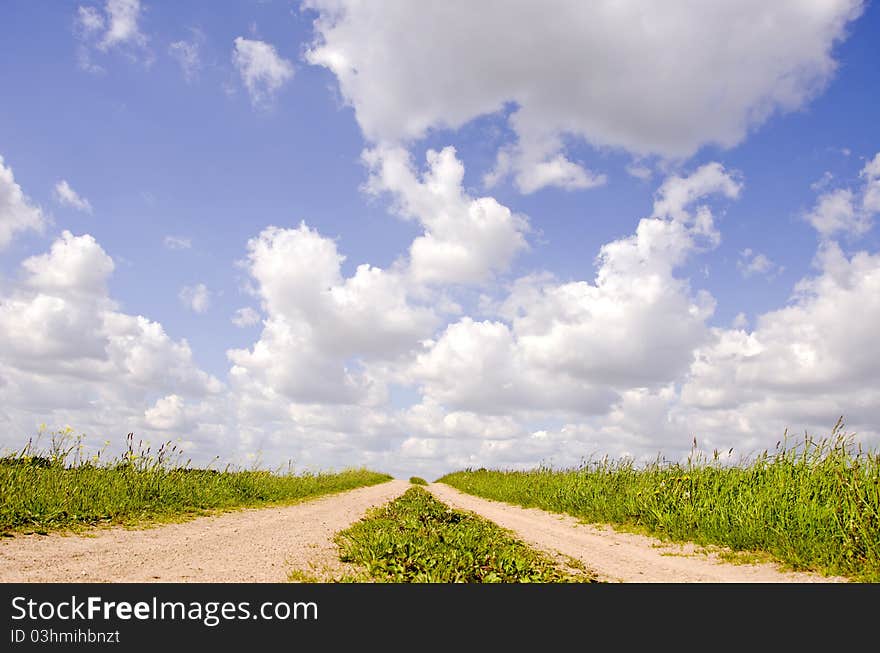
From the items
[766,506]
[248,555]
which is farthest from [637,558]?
[248,555]

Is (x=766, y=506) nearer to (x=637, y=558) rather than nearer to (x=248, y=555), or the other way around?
(x=637, y=558)

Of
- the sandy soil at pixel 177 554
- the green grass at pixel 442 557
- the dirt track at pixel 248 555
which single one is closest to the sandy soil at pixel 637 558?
the dirt track at pixel 248 555

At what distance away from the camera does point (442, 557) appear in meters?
7.86

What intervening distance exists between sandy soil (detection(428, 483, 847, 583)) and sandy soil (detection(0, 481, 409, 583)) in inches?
175

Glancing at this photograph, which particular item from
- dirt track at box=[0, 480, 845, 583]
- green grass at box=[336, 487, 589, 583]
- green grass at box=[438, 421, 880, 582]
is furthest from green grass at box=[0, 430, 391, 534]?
green grass at box=[438, 421, 880, 582]

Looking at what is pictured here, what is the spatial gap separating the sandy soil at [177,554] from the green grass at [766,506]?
8.17 metres

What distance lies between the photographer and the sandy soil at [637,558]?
356 inches

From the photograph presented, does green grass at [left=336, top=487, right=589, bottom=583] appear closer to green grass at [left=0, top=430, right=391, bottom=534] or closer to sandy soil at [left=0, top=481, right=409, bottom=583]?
sandy soil at [left=0, top=481, right=409, bottom=583]

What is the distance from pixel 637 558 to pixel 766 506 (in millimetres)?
3499

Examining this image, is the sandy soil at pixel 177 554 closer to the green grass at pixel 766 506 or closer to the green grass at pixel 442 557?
the green grass at pixel 442 557

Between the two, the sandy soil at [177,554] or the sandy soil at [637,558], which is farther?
the sandy soil at [637,558]
